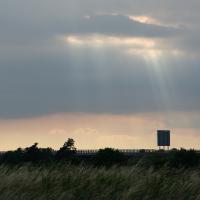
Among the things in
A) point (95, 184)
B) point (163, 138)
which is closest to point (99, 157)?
point (95, 184)

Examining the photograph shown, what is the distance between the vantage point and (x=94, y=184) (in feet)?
71.3

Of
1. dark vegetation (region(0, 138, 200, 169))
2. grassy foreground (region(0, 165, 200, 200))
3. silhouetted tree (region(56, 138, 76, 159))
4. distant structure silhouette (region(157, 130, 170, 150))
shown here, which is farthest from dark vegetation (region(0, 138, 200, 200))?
distant structure silhouette (region(157, 130, 170, 150))

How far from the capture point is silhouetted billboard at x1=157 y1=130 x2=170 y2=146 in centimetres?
14400

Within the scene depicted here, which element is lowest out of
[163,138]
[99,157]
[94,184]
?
[94,184]

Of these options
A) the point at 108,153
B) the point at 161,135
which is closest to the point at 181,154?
the point at 108,153

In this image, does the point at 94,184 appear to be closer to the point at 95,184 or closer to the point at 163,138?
the point at 95,184

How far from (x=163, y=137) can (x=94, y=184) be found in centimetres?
12608

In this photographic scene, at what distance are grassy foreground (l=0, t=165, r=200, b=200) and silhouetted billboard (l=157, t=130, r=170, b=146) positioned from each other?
120437 millimetres

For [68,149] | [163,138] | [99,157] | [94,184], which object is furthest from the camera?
[163,138]

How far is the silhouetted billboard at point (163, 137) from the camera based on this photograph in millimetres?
144000

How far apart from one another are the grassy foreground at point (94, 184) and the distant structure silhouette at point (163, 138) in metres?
120

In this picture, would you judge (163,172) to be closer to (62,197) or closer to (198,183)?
(198,183)

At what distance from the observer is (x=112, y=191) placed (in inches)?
843

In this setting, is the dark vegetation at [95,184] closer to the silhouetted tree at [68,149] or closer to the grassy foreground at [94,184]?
the grassy foreground at [94,184]
